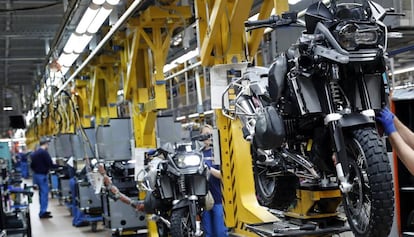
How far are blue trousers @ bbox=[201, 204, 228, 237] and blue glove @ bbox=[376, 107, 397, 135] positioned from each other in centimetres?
376

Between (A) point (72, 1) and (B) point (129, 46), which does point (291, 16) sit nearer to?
(A) point (72, 1)

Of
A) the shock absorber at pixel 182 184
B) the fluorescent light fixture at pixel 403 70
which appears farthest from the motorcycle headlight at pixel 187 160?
the fluorescent light fixture at pixel 403 70

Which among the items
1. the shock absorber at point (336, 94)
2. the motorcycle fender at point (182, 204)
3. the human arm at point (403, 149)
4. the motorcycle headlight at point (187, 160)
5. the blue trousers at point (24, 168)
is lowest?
the blue trousers at point (24, 168)

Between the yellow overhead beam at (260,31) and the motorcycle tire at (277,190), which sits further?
the yellow overhead beam at (260,31)

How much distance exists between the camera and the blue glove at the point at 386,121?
8.23 ft

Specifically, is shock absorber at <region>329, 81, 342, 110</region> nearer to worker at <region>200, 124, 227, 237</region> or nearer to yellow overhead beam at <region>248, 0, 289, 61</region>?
yellow overhead beam at <region>248, 0, 289, 61</region>

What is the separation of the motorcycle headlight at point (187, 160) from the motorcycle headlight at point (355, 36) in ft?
10.8

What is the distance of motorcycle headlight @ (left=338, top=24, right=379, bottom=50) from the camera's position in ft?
7.88

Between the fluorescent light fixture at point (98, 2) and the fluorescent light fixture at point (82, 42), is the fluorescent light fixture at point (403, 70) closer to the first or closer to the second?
the fluorescent light fixture at point (98, 2)

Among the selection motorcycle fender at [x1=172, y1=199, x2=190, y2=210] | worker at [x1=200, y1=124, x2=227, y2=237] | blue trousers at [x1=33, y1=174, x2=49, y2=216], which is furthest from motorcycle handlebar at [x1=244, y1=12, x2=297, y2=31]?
blue trousers at [x1=33, y1=174, x2=49, y2=216]

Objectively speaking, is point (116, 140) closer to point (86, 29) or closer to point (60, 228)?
point (86, 29)

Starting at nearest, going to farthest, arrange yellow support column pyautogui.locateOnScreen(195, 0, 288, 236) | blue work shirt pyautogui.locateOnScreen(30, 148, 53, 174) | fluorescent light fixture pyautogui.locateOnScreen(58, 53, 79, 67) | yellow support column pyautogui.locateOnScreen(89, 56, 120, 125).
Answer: yellow support column pyautogui.locateOnScreen(195, 0, 288, 236) < fluorescent light fixture pyautogui.locateOnScreen(58, 53, 79, 67) < yellow support column pyautogui.locateOnScreen(89, 56, 120, 125) < blue work shirt pyautogui.locateOnScreen(30, 148, 53, 174)

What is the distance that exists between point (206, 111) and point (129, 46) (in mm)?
6006

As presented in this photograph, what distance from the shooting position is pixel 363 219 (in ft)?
8.00
